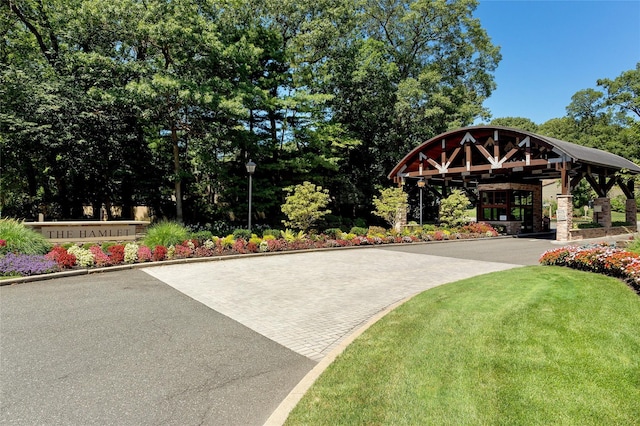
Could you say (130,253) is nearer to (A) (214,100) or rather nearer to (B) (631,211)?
(A) (214,100)

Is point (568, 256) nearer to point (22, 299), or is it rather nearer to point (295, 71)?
point (22, 299)

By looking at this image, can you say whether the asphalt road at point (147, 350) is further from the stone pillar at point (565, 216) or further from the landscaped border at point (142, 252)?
the stone pillar at point (565, 216)

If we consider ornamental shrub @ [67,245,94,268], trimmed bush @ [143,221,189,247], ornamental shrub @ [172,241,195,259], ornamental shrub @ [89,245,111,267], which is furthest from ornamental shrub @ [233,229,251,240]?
ornamental shrub @ [67,245,94,268]

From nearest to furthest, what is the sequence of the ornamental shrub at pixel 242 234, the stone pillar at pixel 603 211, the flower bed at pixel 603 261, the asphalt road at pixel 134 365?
the asphalt road at pixel 134 365 → the flower bed at pixel 603 261 → the ornamental shrub at pixel 242 234 → the stone pillar at pixel 603 211

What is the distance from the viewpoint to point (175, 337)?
5.16 m

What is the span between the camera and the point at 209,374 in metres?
4.05

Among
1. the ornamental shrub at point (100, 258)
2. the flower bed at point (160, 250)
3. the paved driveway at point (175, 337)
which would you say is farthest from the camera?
the ornamental shrub at point (100, 258)

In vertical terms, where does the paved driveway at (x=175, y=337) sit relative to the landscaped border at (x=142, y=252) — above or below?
below

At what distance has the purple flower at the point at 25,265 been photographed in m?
8.63

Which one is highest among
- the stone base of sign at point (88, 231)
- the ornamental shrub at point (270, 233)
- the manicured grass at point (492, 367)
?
the stone base of sign at point (88, 231)

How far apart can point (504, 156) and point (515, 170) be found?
140 cm

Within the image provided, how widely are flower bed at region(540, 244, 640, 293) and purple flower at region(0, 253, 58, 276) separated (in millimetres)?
13491

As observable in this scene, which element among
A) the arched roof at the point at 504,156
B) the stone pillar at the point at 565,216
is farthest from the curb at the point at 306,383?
the stone pillar at the point at 565,216

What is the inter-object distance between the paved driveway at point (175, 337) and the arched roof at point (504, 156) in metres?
12.0
